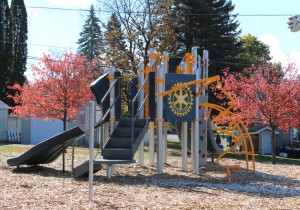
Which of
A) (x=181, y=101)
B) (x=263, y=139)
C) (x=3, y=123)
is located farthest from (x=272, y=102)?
(x=3, y=123)

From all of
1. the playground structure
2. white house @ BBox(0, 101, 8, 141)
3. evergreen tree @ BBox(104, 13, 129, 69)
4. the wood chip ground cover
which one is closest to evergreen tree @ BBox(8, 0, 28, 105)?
white house @ BBox(0, 101, 8, 141)

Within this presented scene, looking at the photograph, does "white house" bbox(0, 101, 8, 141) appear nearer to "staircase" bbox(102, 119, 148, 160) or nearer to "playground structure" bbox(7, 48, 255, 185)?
"playground structure" bbox(7, 48, 255, 185)

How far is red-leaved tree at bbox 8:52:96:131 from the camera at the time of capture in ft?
75.5

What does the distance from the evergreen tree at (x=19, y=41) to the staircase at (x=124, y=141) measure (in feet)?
105

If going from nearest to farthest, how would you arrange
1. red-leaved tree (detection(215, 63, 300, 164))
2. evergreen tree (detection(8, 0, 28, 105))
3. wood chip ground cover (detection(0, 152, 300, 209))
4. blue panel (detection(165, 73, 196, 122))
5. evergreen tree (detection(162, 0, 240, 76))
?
1. wood chip ground cover (detection(0, 152, 300, 209))
2. blue panel (detection(165, 73, 196, 122))
3. red-leaved tree (detection(215, 63, 300, 164))
4. evergreen tree (detection(162, 0, 240, 76))
5. evergreen tree (detection(8, 0, 28, 105))

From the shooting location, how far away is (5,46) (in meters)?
42.9

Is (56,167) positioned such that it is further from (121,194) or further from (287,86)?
(287,86)

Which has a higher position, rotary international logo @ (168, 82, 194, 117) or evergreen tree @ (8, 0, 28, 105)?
evergreen tree @ (8, 0, 28, 105)

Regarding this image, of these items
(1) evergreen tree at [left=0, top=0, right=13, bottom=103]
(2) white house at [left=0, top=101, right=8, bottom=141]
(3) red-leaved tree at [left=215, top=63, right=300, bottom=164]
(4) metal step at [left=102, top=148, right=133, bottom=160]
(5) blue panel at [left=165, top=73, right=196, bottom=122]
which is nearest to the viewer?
(4) metal step at [left=102, top=148, right=133, bottom=160]

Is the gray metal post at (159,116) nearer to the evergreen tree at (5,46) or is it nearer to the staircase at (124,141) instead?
the staircase at (124,141)

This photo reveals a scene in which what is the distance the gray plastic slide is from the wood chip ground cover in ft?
1.01

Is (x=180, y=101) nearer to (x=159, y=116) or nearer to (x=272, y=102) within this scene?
(x=159, y=116)

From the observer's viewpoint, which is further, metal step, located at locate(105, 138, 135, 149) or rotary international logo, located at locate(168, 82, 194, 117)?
rotary international logo, located at locate(168, 82, 194, 117)

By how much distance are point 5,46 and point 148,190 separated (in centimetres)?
3635
